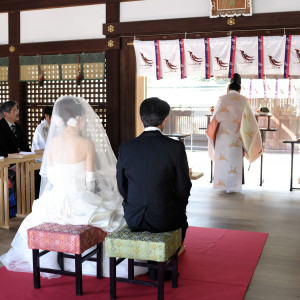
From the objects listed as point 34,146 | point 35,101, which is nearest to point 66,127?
point 34,146

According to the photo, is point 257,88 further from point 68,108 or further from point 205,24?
point 68,108

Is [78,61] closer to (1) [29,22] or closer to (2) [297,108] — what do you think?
(1) [29,22]

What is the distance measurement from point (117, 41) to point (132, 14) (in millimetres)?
460

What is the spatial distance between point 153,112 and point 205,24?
3.75 m

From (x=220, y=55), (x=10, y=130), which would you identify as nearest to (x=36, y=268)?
(x=10, y=130)

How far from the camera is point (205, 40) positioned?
6.09 m

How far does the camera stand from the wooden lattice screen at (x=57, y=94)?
22.4ft

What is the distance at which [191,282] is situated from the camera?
296cm

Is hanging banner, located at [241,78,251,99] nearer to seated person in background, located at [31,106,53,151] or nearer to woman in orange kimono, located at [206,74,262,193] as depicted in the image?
woman in orange kimono, located at [206,74,262,193]

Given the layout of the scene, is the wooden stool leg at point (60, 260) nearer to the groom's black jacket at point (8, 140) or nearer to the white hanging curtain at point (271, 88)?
the groom's black jacket at point (8, 140)

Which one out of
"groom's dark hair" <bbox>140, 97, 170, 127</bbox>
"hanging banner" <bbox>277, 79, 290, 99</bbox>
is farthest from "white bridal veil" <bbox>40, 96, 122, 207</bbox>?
"hanging banner" <bbox>277, 79, 290, 99</bbox>

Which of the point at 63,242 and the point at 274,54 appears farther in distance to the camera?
the point at 274,54

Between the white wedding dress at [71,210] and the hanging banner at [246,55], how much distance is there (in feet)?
11.7

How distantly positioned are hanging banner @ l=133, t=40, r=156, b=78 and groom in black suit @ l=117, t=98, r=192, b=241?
3.83m
